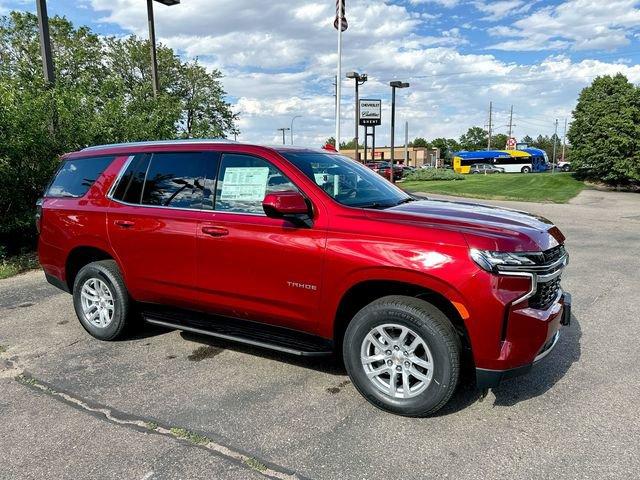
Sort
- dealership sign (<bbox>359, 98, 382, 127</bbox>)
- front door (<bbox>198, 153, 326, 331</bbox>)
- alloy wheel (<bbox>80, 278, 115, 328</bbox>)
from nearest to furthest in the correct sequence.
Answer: front door (<bbox>198, 153, 326, 331</bbox>) < alloy wheel (<bbox>80, 278, 115, 328</bbox>) < dealership sign (<bbox>359, 98, 382, 127</bbox>)

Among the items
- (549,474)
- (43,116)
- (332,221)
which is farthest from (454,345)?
(43,116)

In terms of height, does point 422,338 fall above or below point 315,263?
below

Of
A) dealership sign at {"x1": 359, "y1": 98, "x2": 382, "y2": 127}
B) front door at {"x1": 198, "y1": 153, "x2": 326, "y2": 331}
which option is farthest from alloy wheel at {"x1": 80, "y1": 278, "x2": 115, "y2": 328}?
dealership sign at {"x1": 359, "y1": 98, "x2": 382, "y2": 127}

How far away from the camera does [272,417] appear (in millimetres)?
3348

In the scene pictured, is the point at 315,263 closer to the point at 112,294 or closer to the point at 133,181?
the point at 133,181

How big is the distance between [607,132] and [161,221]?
28247 millimetres

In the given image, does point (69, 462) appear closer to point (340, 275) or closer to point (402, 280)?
point (340, 275)

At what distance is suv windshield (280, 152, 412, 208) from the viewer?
12.4 ft

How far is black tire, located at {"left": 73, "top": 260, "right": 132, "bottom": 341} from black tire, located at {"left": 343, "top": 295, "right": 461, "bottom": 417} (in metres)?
2.30

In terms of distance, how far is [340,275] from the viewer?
339cm

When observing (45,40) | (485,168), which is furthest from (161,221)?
(485,168)

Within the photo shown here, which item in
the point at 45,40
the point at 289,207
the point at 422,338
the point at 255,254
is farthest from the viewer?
the point at 45,40

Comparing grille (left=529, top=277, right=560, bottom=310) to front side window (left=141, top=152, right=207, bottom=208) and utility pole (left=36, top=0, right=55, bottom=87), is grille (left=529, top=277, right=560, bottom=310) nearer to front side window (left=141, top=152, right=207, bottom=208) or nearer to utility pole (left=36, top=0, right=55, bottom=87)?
front side window (left=141, top=152, right=207, bottom=208)

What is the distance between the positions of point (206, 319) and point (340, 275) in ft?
4.54
